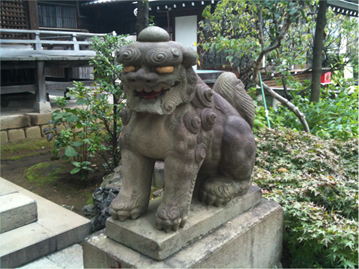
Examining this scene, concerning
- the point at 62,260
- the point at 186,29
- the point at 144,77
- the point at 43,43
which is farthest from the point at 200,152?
the point at 186,29

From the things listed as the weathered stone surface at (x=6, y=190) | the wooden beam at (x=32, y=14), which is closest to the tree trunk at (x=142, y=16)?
the weathered stone surface at (x=6, y=190)

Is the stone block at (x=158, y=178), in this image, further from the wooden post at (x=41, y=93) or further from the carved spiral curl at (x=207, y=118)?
the wooden post at (x=41, y=93)

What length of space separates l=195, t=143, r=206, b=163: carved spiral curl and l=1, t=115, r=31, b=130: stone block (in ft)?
19.6

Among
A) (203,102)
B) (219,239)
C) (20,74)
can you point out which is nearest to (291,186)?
(219,239)

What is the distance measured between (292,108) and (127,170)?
13.9 feet

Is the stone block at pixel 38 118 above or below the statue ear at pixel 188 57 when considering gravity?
below

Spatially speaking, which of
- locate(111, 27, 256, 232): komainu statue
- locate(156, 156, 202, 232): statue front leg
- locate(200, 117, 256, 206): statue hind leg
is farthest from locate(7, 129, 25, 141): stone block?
locate(156, 156, 202, 232): statue front leg

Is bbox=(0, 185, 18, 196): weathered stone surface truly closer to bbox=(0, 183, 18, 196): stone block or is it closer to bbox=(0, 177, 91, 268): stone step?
bbox=(0, 183, 18, 196): stone block

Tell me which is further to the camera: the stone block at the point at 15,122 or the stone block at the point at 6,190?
the stone block at the point at 15,122

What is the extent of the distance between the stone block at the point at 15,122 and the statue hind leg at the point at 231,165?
5.80 meters

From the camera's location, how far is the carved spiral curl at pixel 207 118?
194cm

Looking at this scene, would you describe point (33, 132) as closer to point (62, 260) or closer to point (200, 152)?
point (62, 260)

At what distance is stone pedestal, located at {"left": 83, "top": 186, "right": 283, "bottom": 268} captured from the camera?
181 cm

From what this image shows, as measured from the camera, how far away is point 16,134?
682 cm
